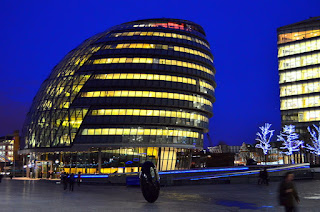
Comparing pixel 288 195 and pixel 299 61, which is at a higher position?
pixel 299 61

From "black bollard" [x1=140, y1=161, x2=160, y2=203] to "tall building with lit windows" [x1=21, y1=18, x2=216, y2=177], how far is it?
2316 inches

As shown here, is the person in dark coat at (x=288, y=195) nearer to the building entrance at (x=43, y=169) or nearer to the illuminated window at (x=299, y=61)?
the building entrance at (x=43, y=169)

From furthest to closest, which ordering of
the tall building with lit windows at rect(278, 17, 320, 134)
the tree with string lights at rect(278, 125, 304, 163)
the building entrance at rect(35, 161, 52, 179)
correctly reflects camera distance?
the tall building with lit windows at rect(278, 17, 320, 134) < the building entrance at rect(35, 161, 52, 179) < the tree with string lights at rect(278, 125, 304, 163)

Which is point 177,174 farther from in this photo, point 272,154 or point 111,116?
point 272,154

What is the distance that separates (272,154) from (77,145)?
3034 inches

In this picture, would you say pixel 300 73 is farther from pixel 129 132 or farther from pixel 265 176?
pixel 265 176

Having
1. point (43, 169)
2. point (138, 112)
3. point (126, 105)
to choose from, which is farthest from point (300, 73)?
point (43, 169)

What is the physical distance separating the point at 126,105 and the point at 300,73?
4803 centimetres

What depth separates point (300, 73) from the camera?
100 metres

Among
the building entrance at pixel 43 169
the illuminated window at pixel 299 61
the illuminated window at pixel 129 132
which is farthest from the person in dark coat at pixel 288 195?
the illuminated window at pixel 299 61

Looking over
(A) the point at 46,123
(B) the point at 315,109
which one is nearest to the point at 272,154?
(B) the point at 315,109

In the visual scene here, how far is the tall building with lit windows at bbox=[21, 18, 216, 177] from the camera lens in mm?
82875

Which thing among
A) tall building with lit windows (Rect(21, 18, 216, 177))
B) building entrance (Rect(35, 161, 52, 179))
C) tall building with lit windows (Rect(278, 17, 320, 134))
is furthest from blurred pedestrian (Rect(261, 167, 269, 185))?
tall building with lit windows (Rect(278, 17, 320, 134))

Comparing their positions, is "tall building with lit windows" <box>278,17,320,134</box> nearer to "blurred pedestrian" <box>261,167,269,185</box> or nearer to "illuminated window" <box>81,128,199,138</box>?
"illuminated window" <box>81,128,199,138</box>
